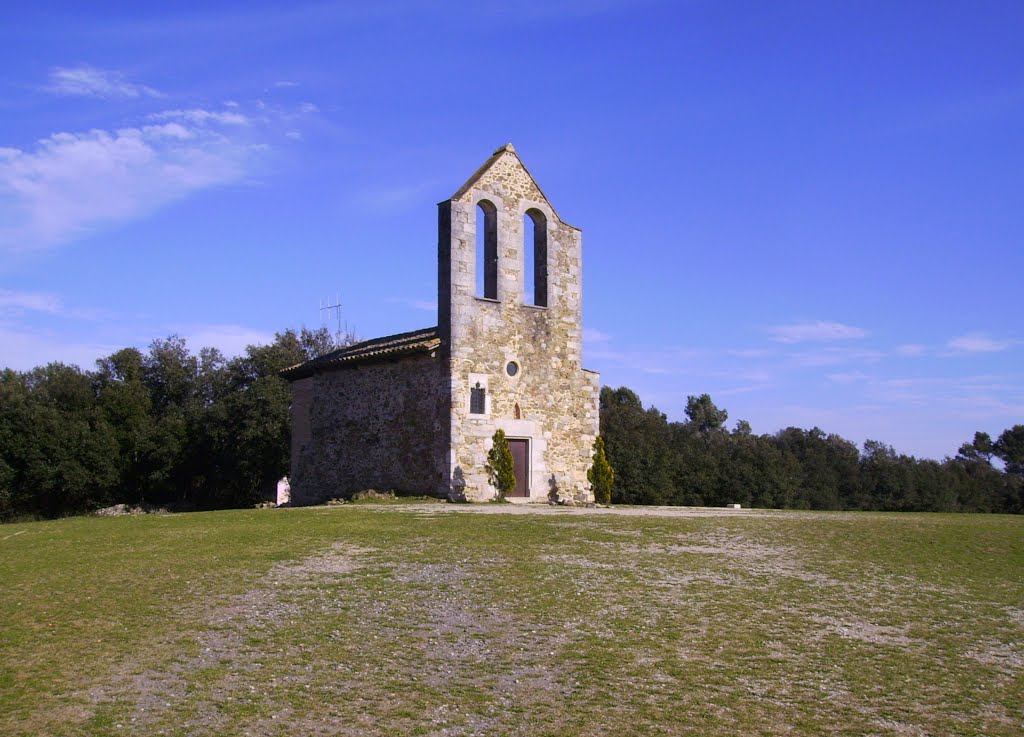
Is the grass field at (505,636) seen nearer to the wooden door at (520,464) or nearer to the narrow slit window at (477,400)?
the narrow slit window at (477,400)

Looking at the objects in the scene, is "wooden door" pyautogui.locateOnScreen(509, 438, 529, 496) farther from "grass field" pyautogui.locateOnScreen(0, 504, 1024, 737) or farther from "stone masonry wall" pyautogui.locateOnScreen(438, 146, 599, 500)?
"grass field" pyautogui.locateOnScreen(0, 504, 1024, 737)

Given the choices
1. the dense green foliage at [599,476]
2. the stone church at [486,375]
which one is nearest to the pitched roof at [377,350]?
the stone church at [486,375]

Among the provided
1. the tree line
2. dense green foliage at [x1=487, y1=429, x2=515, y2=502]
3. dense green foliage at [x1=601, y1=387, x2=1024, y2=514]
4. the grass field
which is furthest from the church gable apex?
dense green foliage at [x1=601, y1=387, x2=1024, y2=514]

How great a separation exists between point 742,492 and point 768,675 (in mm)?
47049

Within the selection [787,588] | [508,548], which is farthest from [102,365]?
[787,588]

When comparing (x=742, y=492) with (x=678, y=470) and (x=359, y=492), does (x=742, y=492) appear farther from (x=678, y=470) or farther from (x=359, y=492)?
(x=359, y=492)

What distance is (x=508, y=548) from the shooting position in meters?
14.8

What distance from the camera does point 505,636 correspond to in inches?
385

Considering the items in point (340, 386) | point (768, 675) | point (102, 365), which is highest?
point (102, 365)

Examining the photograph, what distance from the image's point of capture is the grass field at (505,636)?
305 inches

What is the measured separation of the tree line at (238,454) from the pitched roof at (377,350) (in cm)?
1403

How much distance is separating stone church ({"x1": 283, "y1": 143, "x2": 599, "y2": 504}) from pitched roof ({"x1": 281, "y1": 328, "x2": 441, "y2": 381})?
0.24 ft

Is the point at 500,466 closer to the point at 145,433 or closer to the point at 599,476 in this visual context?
the point at 599,476

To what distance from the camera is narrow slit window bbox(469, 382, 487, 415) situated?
25844 millimetres
